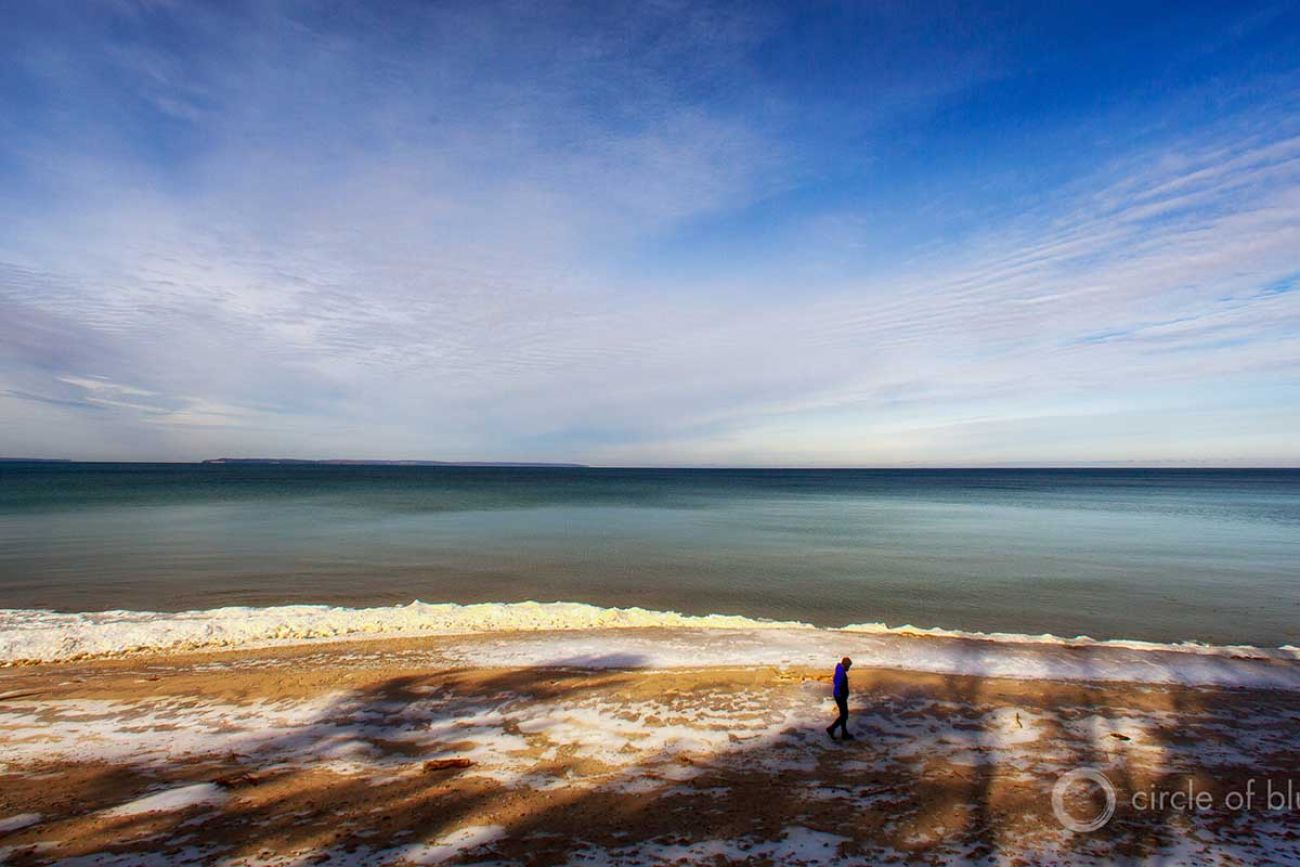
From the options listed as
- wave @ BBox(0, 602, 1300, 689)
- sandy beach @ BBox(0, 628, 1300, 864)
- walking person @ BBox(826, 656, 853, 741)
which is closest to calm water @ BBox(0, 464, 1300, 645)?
wave @ BBox(0, 602, 1300, 689)

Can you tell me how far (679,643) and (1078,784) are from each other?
929cm

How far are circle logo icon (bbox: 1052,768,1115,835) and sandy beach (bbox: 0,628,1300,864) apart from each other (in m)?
0.09

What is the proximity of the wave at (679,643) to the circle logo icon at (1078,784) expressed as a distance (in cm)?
503

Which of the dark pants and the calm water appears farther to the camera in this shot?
the calm water

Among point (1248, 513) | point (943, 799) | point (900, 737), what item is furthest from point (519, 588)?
point (1248, 513)

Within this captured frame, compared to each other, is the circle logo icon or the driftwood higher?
the driftwood

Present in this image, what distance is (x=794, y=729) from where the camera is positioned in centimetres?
1085

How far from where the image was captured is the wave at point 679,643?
14609mm

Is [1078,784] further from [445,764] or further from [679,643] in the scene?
[679,643]

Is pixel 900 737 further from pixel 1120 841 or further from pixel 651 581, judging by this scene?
pixel 651 581

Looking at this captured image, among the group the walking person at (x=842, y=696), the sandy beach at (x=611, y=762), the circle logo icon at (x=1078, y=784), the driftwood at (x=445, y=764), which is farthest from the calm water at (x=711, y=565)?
the driftwood at (x=445, y=764)

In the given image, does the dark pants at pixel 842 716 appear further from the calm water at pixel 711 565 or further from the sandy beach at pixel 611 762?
the calm water at pixel 711 565

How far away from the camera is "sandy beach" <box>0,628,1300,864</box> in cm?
721

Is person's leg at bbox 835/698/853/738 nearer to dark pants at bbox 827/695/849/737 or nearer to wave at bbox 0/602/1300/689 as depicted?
dark pants at bbox 827/695/849/737
